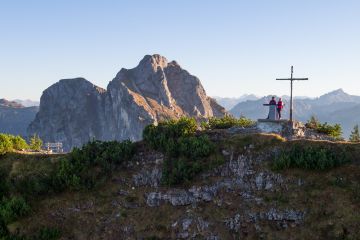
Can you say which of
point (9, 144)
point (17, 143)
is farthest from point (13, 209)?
point (17, 143)

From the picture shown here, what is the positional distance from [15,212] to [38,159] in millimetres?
6757

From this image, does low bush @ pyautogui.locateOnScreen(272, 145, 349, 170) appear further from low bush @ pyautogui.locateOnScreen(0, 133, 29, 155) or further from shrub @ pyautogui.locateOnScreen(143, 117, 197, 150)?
low bush @ pyautogui.locateOnScreen(0, 133, 29, 155)

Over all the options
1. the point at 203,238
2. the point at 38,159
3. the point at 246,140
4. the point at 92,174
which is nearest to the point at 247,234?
the point at 203,238

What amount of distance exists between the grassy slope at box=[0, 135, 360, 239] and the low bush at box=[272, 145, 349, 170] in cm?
47

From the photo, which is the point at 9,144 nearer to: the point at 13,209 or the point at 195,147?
the point at 13,209

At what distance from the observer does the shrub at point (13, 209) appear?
3334cm

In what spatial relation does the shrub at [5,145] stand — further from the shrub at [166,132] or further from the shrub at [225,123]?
the shrub at [225,123]

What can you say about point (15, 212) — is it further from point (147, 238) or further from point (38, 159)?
point (147, 238)

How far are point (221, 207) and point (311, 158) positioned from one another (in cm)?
778

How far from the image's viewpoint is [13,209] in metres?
34.0

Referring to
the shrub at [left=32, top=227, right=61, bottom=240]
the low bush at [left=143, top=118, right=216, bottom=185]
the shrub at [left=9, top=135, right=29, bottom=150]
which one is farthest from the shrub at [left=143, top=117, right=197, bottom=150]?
the shrub at [left=9, top=135, right=29, bottom=150]

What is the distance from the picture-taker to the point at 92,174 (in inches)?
1439

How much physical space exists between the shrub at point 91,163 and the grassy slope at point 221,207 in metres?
0.92

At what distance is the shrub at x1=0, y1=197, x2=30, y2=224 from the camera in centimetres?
3334
